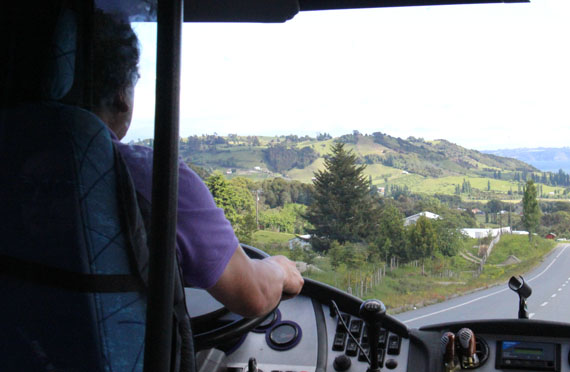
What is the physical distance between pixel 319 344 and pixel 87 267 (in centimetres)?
122

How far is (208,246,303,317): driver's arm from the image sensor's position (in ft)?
3.74

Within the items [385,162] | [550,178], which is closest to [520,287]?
[550,178]

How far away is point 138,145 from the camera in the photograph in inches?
38.8

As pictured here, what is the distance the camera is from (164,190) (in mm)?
787

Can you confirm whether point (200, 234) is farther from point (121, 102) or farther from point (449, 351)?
point (449, 351)

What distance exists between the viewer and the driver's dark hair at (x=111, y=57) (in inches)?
36.5

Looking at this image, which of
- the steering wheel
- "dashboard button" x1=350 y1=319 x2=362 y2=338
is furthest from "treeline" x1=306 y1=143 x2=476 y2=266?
the steering wheel

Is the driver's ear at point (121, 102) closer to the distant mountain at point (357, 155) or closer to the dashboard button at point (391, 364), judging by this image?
the distant mountain at point (357, 155)

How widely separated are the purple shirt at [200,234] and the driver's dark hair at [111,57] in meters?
0.18

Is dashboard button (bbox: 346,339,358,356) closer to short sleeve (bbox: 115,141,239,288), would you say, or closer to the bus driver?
the bus driver

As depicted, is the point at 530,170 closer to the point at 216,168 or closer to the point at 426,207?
the point at 426,207

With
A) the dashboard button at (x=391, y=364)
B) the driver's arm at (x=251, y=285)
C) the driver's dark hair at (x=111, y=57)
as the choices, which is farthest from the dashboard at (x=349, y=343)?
the driver's dark hair at (x=111, y=57)

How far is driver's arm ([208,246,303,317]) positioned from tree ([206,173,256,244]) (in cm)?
35

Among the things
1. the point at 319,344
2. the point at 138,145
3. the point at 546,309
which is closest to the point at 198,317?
the point at 319,344
